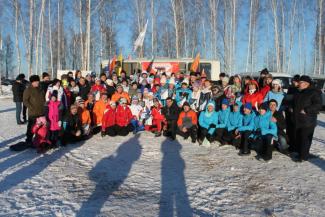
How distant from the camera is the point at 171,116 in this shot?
8.54m

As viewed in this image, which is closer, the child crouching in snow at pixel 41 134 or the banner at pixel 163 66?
the child crouching in snow at pixel 41 134

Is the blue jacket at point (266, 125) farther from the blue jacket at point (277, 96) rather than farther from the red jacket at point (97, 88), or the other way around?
the red jacket at point (97, 88)

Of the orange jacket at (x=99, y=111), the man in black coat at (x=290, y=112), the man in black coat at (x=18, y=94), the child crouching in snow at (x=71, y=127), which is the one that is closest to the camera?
the man in black coat at (x=290, y=112)

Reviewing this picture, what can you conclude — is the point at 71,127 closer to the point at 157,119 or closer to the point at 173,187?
the point at 157,119

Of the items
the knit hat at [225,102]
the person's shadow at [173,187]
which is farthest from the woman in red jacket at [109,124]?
the knit hat at [225,102]

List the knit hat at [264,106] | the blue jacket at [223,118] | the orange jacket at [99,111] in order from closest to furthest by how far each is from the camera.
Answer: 1. the knit hat at [264,106]
2. the blue jacket at [223,118]
3. the orange jacket at [99,111]

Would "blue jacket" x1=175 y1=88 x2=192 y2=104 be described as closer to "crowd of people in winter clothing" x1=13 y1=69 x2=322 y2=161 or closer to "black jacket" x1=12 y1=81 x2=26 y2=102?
"crowd of people in winter clothing" x1=13 y1=69 x2=322 y2=161

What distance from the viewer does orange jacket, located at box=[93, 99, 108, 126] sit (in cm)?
893

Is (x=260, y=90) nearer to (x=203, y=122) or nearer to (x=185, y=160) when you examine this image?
(x=203, y=122)

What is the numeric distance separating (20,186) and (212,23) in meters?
23.5

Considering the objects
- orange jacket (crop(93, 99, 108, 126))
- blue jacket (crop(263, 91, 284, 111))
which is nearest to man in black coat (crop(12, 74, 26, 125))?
orange jacket (crop(93, 99, 108, 126))

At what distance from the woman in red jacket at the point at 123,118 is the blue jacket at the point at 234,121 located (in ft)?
9.02

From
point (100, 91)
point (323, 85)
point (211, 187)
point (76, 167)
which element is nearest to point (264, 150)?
point (211, 187)

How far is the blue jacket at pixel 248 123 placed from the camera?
6.85 m
